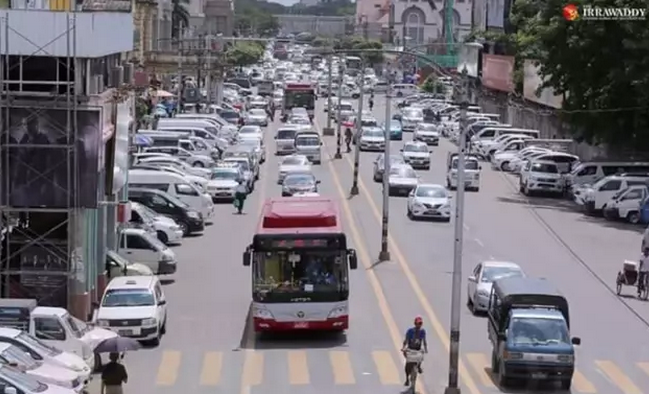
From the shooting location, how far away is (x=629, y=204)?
5538 cm

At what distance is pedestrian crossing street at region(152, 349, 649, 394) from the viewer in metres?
28.8

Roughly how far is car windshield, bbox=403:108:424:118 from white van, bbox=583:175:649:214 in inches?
→ 1825

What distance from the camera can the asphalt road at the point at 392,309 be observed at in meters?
29.3

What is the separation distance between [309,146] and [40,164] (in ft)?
137

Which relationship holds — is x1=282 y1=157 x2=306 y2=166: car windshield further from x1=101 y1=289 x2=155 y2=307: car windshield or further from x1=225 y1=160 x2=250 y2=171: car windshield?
x1=101 y1=289 x2=155 y2=307: car windshield

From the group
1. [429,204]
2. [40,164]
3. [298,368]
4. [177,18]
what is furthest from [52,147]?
[177,18]

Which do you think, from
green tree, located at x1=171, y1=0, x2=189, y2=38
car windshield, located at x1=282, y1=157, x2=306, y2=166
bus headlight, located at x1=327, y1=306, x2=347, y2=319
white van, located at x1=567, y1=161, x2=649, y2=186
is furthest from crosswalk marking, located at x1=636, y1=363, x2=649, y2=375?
green tree, located at x1=171, y1=0, x2=189, y2=38

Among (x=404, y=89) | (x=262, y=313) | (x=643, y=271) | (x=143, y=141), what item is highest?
(x=143, y=141)

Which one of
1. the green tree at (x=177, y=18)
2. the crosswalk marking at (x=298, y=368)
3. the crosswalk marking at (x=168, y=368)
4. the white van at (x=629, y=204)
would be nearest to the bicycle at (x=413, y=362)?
the crosswalk marking at (x=298, y=368)

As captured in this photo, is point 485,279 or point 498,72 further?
point 498,72

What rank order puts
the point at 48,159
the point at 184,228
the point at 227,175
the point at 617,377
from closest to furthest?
1. the point at 617,377
2. the point at 48,159
3. the point at 184,228
4. the point at 227,175

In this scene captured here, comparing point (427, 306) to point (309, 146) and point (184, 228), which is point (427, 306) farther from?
point (309, 146)

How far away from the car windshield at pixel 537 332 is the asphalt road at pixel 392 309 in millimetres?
1159

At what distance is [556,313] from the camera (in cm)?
2869
